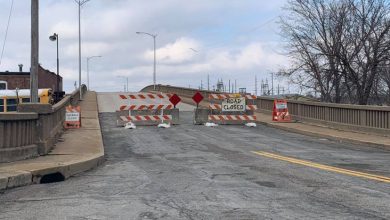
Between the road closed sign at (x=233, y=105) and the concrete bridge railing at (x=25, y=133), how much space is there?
1318 centimetres

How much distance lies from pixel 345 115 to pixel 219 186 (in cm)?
1339

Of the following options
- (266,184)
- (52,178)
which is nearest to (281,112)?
(266,184)

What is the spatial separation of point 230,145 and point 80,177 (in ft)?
22.9

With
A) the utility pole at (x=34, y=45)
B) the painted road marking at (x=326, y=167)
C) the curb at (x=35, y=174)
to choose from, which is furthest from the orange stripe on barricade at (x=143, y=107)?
the curb at (x=35, y=174)

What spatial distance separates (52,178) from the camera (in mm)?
10789

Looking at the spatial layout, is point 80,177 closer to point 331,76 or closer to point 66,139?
point 66,139

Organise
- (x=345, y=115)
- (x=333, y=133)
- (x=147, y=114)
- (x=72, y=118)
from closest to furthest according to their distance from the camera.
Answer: (x=333, y=133), (x=345, y=115), (x=72, y=118), (x=147, y=114)

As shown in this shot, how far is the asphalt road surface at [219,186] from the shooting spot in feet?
24.1

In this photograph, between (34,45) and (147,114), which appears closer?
(34,45)

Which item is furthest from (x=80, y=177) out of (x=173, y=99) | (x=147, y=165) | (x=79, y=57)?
(x=79, y=57)

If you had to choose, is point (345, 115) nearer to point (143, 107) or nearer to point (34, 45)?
point (143, 107)

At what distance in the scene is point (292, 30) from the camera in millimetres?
33562

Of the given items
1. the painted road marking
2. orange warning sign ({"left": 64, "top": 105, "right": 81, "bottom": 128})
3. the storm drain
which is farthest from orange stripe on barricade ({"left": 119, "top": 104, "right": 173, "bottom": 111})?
the storm drain

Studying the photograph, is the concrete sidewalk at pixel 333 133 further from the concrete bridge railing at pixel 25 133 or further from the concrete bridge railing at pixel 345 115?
the concrete bridge railing at pixel 25 133
